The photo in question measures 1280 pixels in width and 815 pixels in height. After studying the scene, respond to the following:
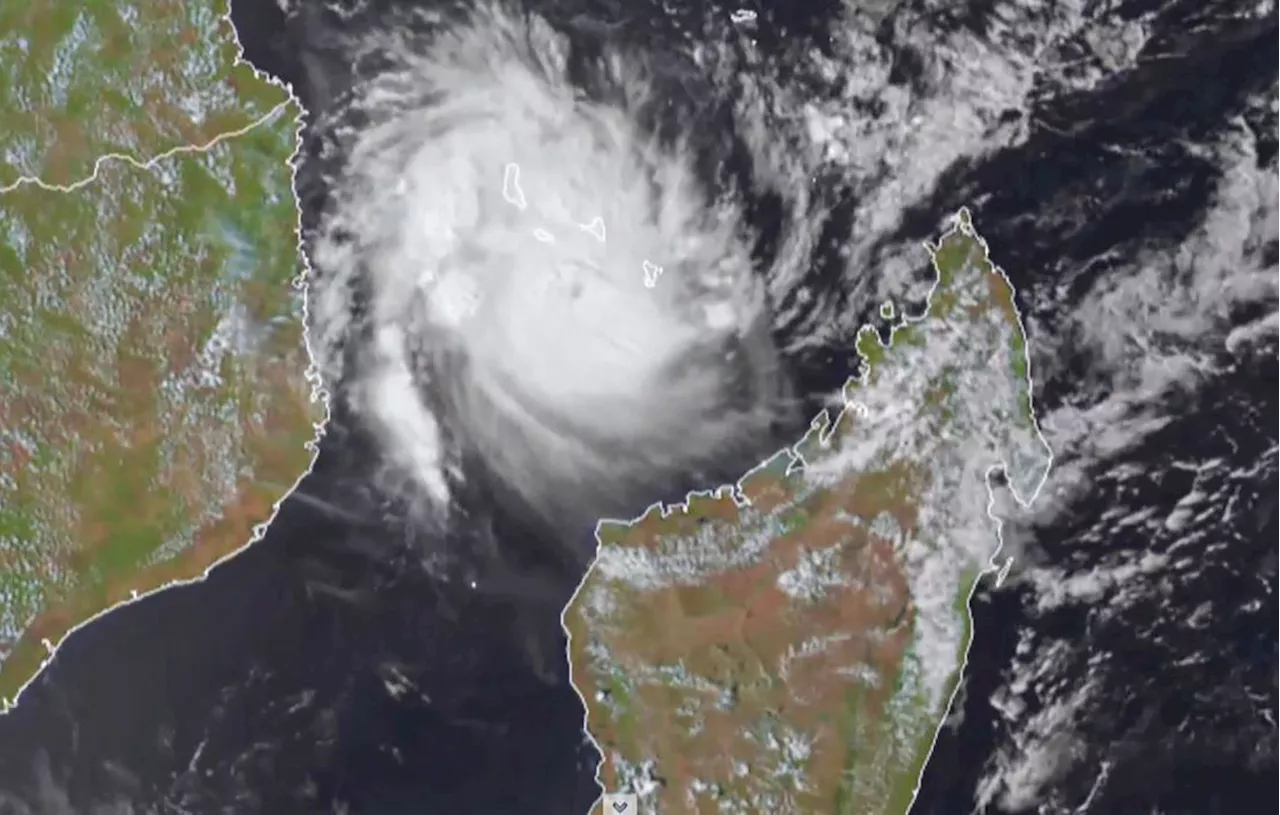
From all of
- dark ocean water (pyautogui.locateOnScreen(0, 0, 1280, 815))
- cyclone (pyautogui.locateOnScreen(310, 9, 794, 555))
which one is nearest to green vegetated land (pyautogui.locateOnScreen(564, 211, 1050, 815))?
dark ocean water (pyautogui.locateOnScreen(0, 0, 1280, 815))

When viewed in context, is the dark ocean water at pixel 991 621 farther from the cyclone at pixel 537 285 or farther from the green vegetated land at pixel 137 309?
the cyclone at pixel 537 285

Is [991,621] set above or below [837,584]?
below

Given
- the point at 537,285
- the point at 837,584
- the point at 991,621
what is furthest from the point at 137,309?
the point at 991,621

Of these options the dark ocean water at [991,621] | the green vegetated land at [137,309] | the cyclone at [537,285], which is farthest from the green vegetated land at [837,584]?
the green vegetated land at [137,309]

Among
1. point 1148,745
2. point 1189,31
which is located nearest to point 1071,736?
point 1148,745

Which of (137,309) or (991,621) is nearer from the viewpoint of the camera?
(991,621)

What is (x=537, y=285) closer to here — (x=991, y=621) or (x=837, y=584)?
(x=837, y=584)

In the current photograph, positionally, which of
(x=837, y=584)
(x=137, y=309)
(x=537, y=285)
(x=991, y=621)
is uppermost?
(x=537, y=285)
